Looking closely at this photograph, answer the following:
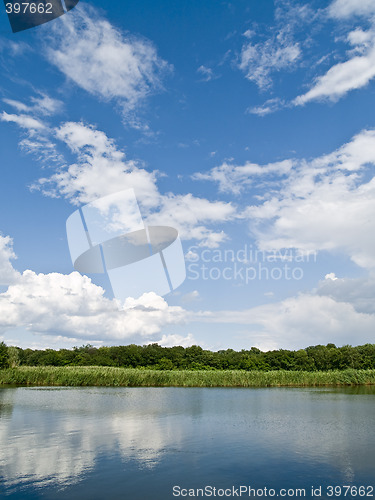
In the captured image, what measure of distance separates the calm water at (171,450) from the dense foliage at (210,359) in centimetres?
5337

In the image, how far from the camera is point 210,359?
79.8 m

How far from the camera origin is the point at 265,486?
1071cm

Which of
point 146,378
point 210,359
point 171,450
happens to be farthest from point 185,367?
point 171,450

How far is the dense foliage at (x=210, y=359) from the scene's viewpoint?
75.9m

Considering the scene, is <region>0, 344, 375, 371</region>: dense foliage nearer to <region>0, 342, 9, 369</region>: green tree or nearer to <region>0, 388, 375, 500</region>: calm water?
<region>0, 342, 9, 369</region>: green tree

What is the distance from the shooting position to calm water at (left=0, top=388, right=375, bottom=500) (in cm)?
1071

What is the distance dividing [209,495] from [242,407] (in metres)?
18.0

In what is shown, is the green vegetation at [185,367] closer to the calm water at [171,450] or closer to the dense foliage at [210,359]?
the dense foliage at [210,359]

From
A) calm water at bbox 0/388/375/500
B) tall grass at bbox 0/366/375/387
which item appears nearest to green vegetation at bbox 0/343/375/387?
tall grass at bbox 0/366/375/387

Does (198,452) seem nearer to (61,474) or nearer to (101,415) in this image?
(61,474)

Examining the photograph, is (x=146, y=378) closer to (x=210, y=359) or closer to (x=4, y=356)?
(x=4, y=356)

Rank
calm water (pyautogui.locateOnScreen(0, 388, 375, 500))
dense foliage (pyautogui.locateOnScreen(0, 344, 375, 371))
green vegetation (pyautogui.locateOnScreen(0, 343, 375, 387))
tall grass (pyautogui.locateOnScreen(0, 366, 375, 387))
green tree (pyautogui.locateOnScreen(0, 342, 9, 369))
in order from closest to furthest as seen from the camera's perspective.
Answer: calm water (pyautogui.locateOnScreen(0, 388, 375, 500)) < tall grass (pyautogui.locateOnScreen(0, 366, 375, 387)) < green vegetation (pyautogui.locateOnScreen(0, 343, 375, 387)) < green tree (pyautogui.locateOnScreen(0, 342, 9, 369)) < dense foliage (pyautogui.locateOnScreen(0, 344, 375, 371))

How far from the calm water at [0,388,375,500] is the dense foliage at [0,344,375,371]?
53367mm

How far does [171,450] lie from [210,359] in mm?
67335
